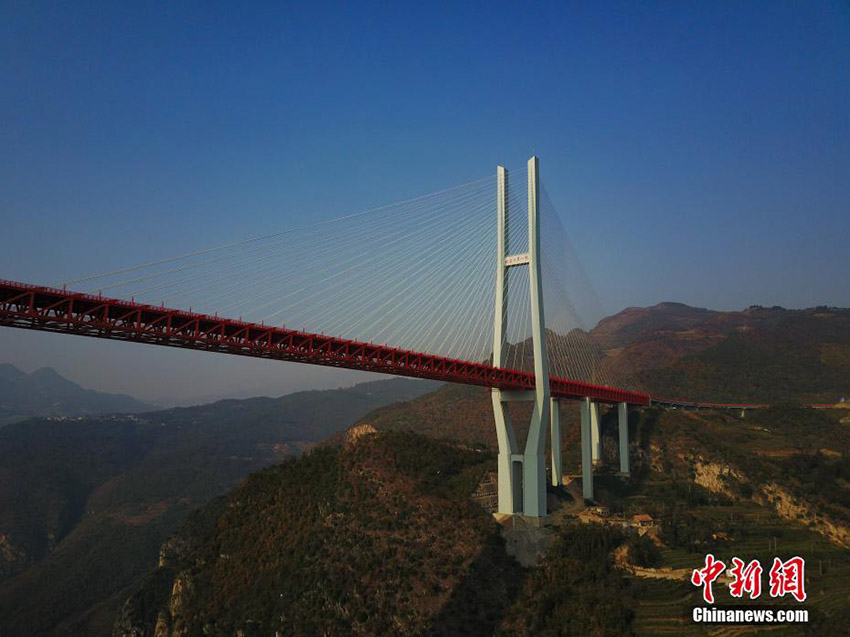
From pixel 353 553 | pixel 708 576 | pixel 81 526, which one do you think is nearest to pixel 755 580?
pixel 708 576

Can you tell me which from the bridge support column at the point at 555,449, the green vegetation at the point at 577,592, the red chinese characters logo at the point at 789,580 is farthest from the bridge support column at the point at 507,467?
the red chinese characters logo at the point at 789,580

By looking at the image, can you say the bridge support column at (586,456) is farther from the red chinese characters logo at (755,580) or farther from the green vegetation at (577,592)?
the red chinese characters logo at (755,580)

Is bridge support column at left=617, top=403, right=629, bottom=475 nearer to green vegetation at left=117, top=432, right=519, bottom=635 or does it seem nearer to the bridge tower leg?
green vegetation at left=117, top=432, right=519, bottom=635

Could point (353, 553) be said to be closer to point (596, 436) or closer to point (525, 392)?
point (525, 392)

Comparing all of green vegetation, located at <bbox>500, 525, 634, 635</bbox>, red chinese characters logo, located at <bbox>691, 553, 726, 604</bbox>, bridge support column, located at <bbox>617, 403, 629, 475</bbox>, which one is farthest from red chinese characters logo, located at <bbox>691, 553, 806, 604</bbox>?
bridge support column, located at <bbox>617, 403, 629, 475</bbox>

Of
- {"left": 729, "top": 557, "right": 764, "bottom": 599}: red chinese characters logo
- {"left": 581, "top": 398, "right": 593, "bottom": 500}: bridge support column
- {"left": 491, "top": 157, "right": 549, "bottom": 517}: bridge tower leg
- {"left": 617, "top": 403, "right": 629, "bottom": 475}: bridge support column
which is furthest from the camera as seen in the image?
{"left": 617, "top": 403, "right": 629, "bottom": 475}: bridge support column

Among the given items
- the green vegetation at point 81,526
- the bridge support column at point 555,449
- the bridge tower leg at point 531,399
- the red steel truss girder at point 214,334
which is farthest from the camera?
the green vegetation at point 81,526
